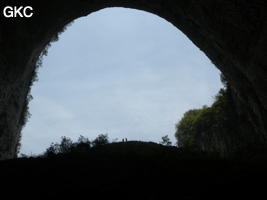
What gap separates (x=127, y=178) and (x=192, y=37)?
39.8ft

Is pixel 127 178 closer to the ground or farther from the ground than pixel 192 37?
closer to the ground

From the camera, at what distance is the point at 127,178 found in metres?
8.39

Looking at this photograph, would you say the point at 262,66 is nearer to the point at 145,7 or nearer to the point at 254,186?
the point at 254,186

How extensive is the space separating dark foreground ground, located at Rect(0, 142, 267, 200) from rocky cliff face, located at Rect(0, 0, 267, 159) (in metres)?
4.96

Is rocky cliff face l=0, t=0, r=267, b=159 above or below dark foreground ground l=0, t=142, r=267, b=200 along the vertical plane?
above

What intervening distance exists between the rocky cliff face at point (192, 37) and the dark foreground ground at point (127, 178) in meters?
4.96

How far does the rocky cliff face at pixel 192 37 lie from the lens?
35.3 feet

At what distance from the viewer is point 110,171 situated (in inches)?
358

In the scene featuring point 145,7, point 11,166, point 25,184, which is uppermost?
point 145,7

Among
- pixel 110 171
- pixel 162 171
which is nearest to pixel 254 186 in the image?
pixel 162 171

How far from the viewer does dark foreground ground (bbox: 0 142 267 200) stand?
6988mm

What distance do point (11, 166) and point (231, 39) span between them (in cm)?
1082

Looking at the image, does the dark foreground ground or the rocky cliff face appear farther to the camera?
the rocky cliff face

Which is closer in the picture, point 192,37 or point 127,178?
point 127,178
